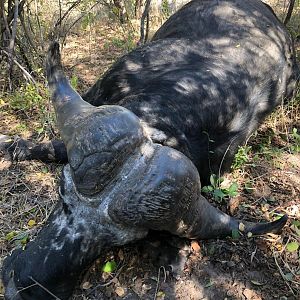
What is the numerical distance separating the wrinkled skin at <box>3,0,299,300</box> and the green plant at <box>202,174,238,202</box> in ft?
0.35

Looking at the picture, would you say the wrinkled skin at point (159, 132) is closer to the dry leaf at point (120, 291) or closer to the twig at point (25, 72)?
the dry leaf at point (120, 291)

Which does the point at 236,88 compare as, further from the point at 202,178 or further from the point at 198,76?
the point at 202,178

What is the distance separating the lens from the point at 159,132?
2.80 m

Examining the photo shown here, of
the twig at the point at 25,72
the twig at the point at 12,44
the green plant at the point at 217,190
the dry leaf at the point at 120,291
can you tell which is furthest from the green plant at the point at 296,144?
the twig at the point at 12,44

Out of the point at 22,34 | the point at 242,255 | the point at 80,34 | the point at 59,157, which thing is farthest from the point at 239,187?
the point at 80,34

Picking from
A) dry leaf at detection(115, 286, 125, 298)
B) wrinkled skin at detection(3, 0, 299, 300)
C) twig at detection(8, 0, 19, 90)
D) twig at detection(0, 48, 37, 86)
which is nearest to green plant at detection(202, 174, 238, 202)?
wrinkled skin at detection(3, 0, 299, 300)

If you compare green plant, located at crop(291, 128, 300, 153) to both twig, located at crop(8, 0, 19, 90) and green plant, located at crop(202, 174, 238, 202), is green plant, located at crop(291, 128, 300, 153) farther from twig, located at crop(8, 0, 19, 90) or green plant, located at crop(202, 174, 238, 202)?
twig, located at crop(8, 0, 19, 90)

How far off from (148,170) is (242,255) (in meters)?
1.33

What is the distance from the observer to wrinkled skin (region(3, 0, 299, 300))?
2.17 metres

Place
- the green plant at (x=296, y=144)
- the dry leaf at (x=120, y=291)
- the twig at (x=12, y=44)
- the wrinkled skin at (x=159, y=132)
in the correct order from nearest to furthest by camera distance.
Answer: the wrinkled skin at (x=159, y=132), the dry leaf at (x=120, y=291), the green plant at (x=296, y=144), the twig at (x=12, y=44)

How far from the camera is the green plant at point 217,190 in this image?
3.32m

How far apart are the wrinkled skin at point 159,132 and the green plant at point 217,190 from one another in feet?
0.35

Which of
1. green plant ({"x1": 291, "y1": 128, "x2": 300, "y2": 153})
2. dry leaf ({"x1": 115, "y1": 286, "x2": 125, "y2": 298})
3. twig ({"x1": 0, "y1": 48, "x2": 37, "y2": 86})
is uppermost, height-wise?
twig ({"x1": 0, "y1": 48, "x2": 37, "y2": 86})

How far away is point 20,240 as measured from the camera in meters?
3.29
